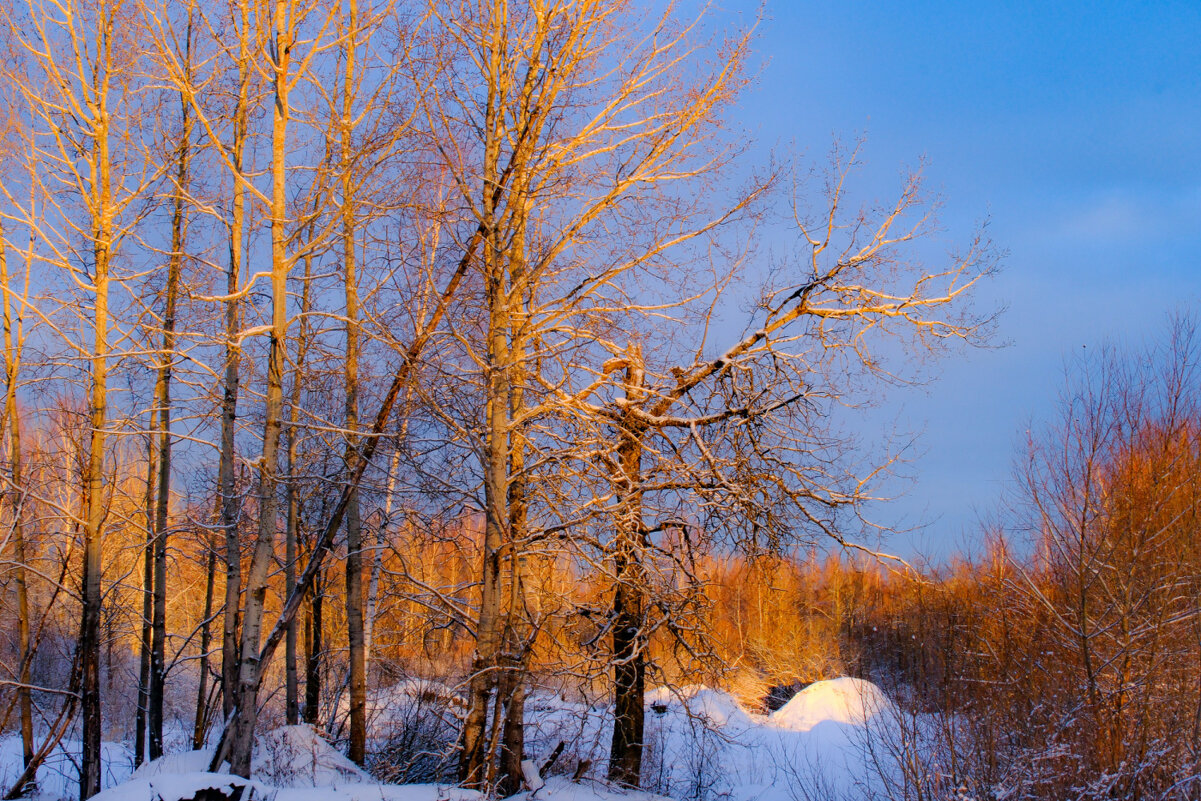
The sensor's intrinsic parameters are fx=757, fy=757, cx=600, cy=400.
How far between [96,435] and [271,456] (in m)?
3.62

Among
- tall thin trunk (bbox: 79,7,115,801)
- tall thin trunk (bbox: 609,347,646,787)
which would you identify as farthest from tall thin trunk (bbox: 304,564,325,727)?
tall thin trunk (bbox: 609,347,646,787)

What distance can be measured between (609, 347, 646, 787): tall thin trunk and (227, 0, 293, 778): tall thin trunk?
3.40 metres

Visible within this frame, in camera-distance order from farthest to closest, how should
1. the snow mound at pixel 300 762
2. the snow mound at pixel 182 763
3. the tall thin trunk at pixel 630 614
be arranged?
the snow mound at pixel 300 762, the tall thin trunk at pixel 630 614, the snow mound at pixel 182 763

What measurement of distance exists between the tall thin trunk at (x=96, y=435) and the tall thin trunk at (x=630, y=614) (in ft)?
19.9

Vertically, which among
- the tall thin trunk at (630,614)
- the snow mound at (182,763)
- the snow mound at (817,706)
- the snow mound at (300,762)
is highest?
the tall thin trunk at (630,614)

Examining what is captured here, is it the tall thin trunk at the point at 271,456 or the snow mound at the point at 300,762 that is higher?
the tall thin trunk at the point at 271,456

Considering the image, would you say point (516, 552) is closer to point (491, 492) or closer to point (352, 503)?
point (491, 492)

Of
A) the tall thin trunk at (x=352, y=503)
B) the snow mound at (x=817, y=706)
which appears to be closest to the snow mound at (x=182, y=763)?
the tall thin trunk at (x=352, y=503)

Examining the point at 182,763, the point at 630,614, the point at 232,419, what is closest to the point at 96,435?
the point at 232,419

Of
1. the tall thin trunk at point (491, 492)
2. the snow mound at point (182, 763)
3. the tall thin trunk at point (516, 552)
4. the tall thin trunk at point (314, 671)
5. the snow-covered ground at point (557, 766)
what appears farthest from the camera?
the tall thin trunk at point (314, 671)

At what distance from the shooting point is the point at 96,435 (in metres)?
9.41

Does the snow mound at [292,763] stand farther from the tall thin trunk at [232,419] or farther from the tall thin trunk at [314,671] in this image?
the tall thin trunk at [314,671]

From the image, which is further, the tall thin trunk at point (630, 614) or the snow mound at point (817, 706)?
the snow mound at point (817, 706)

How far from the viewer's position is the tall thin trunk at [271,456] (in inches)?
280
